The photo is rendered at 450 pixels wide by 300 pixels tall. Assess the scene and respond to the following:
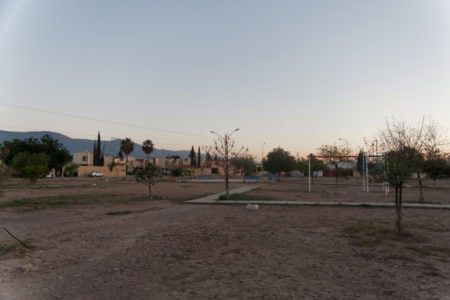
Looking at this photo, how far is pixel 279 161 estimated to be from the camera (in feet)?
242

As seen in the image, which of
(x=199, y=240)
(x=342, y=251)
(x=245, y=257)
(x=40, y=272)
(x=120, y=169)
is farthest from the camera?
(x=120, y=169)

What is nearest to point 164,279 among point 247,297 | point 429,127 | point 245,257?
point 247,297

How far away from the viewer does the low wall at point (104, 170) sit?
299 feet

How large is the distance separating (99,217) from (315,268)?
12.0m

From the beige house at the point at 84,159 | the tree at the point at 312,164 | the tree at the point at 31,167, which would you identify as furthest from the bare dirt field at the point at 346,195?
the beige house at the point at 84,159

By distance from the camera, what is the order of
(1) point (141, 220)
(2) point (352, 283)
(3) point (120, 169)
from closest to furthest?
(2) point (352, 283)
(1) point (141, 220)
(3) point (120, 169)

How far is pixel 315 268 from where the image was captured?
7.65 meters

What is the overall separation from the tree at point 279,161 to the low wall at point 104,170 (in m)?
49.8

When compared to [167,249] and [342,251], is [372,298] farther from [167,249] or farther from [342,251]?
[167,249]

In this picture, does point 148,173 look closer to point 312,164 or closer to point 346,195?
point 346,195

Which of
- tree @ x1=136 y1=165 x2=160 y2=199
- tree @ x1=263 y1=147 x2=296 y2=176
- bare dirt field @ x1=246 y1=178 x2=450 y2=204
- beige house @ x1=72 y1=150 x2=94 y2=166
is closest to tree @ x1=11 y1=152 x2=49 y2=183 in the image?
tree @ x1=136 y1=165 x2=160 y2=199

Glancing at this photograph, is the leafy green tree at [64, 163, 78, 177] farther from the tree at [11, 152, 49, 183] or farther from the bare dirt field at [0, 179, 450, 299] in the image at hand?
the bare dirt field at [0, 179, 450, 299]

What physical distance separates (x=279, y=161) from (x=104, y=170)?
54939 millimetres

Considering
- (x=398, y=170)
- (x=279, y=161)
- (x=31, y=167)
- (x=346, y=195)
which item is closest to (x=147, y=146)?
(x=279, y=161)
